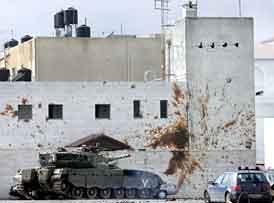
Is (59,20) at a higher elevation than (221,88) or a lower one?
higher

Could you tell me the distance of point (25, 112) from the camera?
57938 millimetres

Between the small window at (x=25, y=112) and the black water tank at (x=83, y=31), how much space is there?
46.8 ft

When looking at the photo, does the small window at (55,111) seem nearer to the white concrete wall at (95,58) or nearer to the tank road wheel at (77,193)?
the tank road wheel at (77,193)

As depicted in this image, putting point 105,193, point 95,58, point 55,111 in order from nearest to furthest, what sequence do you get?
1. point 105,193
2. point 55,111
3. point 95,58

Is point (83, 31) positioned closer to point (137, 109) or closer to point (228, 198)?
point (137, 109)

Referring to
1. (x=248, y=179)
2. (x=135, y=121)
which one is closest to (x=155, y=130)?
(x=135, y=121)

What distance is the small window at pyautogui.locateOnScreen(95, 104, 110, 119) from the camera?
191 ft

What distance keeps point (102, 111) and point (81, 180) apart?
6247mm

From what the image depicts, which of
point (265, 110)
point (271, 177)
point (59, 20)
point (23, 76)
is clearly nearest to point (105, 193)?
point (271, 177)

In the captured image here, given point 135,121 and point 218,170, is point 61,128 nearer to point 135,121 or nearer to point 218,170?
point 135,121

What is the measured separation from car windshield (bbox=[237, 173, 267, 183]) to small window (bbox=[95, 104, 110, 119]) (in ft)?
68.5

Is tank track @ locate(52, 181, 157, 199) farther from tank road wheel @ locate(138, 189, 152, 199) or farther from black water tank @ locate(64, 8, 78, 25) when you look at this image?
black water tank @ locate(64, 8, 78, 25)

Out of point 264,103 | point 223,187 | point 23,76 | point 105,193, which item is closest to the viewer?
point 223,187

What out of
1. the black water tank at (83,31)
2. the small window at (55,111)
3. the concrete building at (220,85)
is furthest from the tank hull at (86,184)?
the black water tank at (83,31)
